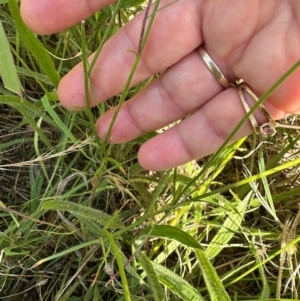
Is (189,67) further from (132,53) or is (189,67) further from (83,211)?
(83,211)

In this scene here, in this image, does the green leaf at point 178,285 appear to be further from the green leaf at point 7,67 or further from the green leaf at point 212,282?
the green leaf at point 7,67

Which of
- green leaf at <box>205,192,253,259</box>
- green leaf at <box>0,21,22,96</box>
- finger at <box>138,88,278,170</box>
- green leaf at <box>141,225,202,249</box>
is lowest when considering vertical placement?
green leaf at <box>205,192,253,259</box>

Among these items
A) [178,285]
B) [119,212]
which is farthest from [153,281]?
[119,212]

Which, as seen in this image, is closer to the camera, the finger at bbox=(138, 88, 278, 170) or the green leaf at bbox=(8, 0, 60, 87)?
the green leaf at bbox=(8, 0, 60, 87)

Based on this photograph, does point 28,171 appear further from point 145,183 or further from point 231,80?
point 231,80

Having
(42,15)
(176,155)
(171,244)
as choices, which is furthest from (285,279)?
(42,15)

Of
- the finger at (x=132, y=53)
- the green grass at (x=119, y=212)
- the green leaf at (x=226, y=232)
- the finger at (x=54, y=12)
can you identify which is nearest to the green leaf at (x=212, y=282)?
the green grass at (x=119, y=212)

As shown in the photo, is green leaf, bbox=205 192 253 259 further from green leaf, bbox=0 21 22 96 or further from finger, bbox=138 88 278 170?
green leaf, bbox=0 21 22 96

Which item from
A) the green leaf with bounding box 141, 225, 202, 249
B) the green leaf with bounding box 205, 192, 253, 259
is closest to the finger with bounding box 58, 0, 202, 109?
the green leaf with bounding box 141, 225, 202, 249
